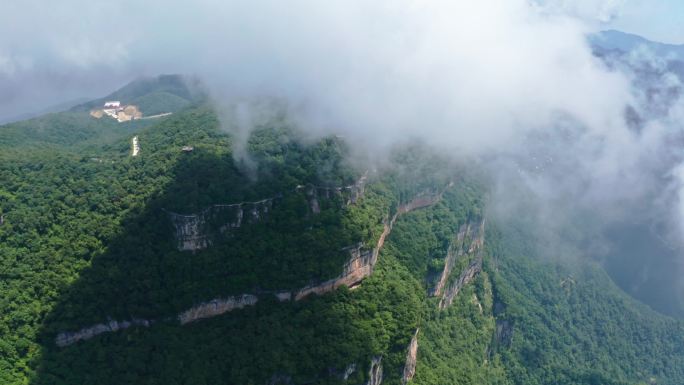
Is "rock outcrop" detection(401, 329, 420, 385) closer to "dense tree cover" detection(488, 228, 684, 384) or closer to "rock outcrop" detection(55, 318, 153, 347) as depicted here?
"dense tree cover" detection(488, 228, 684, 384)

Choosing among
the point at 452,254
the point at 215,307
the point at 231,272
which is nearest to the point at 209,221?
the point at 231,272

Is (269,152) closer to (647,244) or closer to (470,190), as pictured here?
(470,190)

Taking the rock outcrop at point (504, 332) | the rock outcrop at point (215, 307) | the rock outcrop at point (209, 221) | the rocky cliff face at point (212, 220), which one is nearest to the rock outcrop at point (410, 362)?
the rock outcrop at point (215, 307)

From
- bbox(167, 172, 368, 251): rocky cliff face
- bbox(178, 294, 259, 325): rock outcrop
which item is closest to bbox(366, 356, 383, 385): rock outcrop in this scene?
bbox(178, 294, 259, 325): rock outcrop

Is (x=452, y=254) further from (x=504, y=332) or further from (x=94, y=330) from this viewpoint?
(x=94, y=330)

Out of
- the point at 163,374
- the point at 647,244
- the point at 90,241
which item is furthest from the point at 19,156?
the point at 647,244

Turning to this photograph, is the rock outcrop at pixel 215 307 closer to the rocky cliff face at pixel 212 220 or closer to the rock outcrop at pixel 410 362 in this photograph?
the rocky cliff face at pixel 212 220
